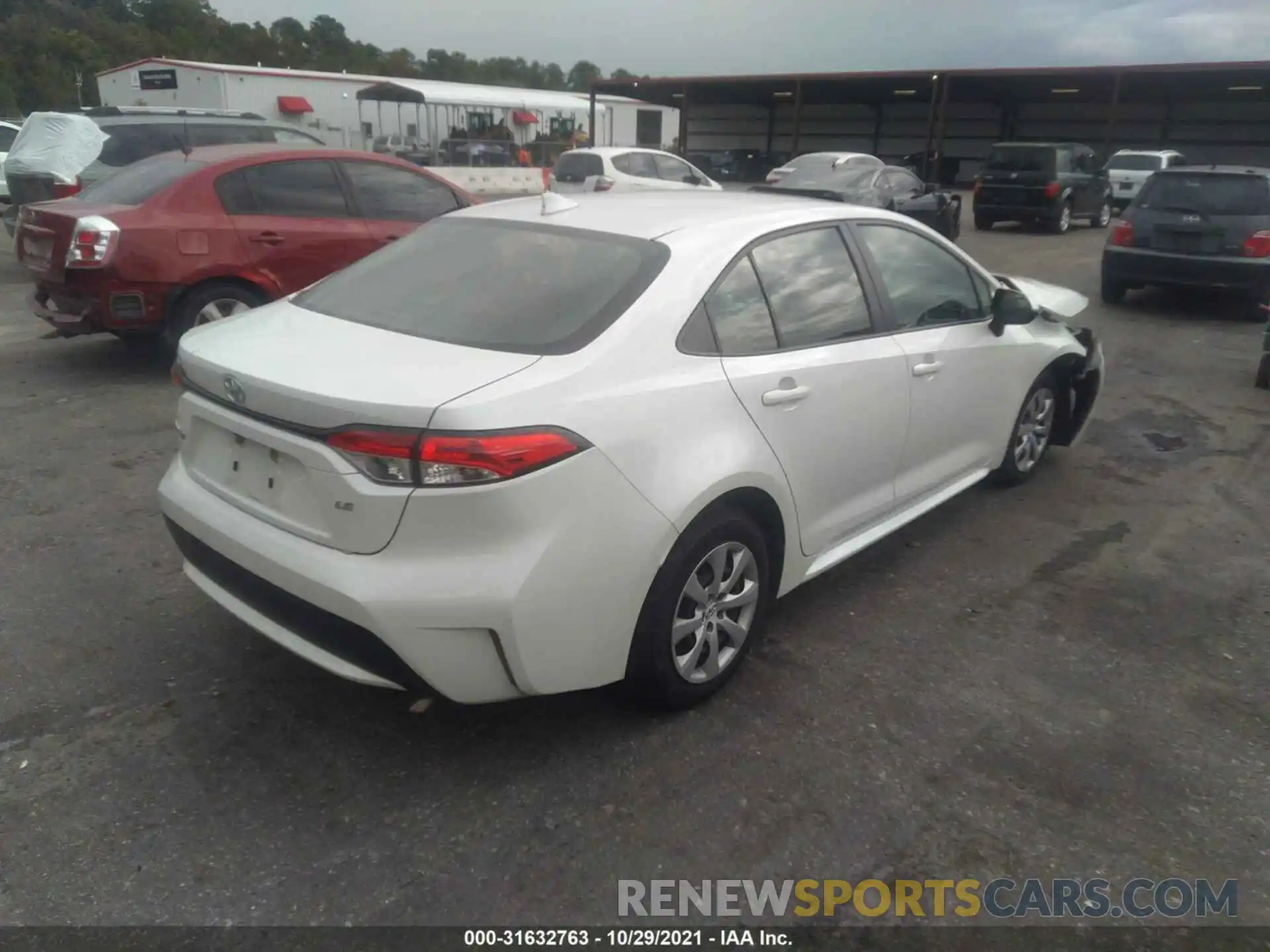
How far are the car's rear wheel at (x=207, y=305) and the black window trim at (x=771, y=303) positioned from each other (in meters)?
4.36

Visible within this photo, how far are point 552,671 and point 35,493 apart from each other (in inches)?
143

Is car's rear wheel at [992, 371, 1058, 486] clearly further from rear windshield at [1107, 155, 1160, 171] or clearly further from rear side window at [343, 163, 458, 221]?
rear windshield at [1107, 155, 1160, 171]

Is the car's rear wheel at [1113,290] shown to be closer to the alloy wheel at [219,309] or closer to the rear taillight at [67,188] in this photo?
the alloy wheel at [219,309]

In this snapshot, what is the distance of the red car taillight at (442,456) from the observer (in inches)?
97.0

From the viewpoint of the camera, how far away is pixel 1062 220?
737 inches

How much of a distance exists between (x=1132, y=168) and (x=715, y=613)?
89.8ft

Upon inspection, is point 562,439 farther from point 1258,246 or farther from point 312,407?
point 1258,246

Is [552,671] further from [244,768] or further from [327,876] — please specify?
[244,768]

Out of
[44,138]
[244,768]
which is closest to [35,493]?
[244,768]

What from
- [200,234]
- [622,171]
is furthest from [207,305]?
[622,171]

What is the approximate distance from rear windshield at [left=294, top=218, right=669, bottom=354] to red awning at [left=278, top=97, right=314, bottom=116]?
127 feet

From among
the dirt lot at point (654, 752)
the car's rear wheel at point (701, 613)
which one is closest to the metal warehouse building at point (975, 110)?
the dirt lot at point (654, 752)

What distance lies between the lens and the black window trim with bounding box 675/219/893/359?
10.3 feet

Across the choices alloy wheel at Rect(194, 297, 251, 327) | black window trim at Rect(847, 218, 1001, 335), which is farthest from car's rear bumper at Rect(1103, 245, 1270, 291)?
alloy wheel at Rect(194, 297, 251, 327)
